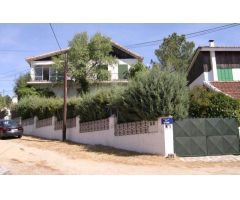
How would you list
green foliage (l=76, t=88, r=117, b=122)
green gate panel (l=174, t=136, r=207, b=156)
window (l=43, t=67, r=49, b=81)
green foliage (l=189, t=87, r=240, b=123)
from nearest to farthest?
green gate panel (l=174, t=136, r=207, b=156), green foliage (l=189, t=87, r=240, b=123), green foliage (l=76, t=88, r=117, b=122), window (l=43, t=67, r=49, b=81)

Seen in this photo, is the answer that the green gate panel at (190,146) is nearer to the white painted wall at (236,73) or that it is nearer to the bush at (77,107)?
the bush at (77,107)

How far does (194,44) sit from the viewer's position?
4547 cm

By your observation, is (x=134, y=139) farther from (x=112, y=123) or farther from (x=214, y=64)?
(x=214, y=64)

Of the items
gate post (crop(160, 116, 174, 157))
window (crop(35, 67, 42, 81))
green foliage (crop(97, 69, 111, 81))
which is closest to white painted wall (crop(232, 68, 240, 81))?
green foliage (crop(97, 69, 111, 81))

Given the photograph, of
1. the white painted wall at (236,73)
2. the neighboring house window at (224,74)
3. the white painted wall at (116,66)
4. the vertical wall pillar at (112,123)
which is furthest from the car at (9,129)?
the white painted wall at (236,73)

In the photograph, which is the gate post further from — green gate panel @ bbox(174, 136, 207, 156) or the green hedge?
the green hedge

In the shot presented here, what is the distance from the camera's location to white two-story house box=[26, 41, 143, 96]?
38.3 metres

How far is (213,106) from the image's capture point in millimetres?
16922

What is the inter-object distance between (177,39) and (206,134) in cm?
3082

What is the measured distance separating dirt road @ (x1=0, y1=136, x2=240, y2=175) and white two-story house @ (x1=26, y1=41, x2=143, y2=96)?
2057 centimetres

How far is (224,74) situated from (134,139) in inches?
562
